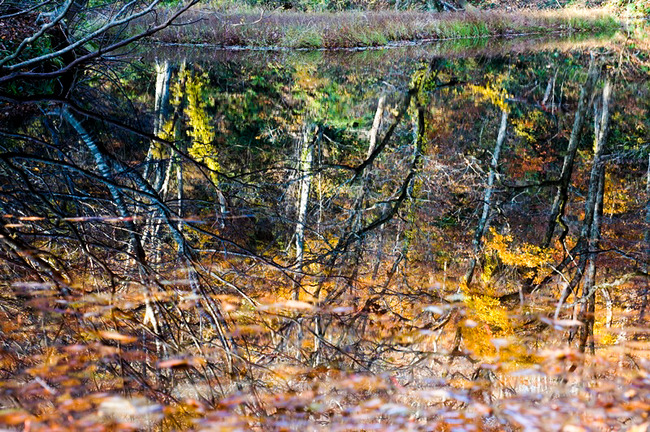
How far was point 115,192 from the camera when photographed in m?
2.84

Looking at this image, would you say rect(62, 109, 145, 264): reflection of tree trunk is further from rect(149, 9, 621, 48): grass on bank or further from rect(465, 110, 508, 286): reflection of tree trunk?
rect(149, 9, 621, 48): grass on bank

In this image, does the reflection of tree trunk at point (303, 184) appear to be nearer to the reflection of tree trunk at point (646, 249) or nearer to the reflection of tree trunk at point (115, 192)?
the reflection of tree trunk at point (115, 192)

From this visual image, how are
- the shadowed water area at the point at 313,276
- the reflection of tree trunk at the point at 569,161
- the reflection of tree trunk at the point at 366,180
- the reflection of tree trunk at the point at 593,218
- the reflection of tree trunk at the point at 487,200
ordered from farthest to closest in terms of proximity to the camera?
the reflection of tree trunk at the point at 569,161 → the reflection of tree trunk at the point at 366,180 → the reflection of tree trunk at the point at 487,200 → the reflection of tree trunk at the point at 593,218 → the shadowed water area at the point at 313,276

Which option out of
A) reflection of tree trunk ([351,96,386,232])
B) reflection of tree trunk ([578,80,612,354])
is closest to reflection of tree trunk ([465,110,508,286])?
reflection of tree trunk ([578,80,612,354])

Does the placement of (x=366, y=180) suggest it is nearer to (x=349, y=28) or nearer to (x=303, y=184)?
(x=303, y=184)

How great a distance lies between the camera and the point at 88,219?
99.5 inches

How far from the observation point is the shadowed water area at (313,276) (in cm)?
158

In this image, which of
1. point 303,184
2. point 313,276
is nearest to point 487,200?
point 303,184

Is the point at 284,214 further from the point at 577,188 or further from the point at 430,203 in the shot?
the point at 577,188

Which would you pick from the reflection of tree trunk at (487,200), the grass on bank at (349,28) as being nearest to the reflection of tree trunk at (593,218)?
the reflection of tree trunk at (487,200)

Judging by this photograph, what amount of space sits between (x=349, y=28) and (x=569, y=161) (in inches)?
310

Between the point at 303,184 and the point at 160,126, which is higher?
the point at 160,126

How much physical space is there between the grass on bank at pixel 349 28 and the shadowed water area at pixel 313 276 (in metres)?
6.45

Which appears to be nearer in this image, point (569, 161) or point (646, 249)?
point (646, 249)
